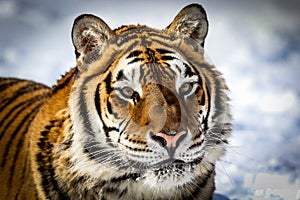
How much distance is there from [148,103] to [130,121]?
0.22 ft

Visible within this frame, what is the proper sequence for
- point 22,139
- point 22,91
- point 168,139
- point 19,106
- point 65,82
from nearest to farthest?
point 168,139
point 65,82
point 22,139
point 19,106
point 22,91

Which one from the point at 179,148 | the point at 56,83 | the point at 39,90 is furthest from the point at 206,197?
the point at 39,90

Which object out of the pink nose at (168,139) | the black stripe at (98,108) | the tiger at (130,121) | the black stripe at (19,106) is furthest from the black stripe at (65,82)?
the pink nose at (168,139)

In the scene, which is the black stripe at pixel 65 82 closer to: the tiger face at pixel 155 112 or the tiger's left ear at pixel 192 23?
the tiger face at pixel 155 112

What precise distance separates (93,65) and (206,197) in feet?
1.67

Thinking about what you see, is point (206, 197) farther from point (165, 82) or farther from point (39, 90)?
point (39, 90)

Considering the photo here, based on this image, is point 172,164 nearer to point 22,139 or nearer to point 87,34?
point 87,34

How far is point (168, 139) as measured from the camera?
3.84 feet

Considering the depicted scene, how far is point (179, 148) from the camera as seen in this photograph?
119cm

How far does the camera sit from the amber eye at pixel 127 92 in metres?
Answer: 1.27

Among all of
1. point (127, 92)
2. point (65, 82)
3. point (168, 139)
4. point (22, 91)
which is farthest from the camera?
point (22, 91)

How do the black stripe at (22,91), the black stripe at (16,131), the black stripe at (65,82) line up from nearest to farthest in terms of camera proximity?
1. the black stripe at (65,82)
2. the black stripe at (16,131)
3. the black stripe at (22,91)

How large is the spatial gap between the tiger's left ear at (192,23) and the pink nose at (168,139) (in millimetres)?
406

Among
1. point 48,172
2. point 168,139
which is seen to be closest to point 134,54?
point 168,139
